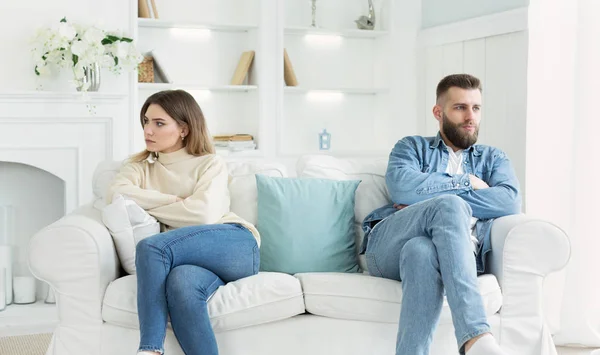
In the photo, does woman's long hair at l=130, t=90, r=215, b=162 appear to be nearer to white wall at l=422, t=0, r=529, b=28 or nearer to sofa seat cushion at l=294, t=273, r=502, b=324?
sofa seat cushion at l=294, t=273, r=502, b=324

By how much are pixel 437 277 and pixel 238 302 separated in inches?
26.8

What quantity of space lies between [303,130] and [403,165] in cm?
241

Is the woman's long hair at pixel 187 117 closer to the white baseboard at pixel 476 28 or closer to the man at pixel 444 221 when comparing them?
the man at pixel 444 221

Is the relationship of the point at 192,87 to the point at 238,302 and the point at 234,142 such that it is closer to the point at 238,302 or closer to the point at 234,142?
the point at 234,142

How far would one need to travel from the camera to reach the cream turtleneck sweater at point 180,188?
2852mm

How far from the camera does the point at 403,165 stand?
3.07 m

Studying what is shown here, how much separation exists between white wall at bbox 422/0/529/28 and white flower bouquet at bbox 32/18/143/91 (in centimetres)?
201

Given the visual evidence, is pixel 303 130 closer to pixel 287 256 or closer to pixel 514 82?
pixel 514 82

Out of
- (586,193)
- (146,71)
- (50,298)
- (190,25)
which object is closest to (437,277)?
(586,193)

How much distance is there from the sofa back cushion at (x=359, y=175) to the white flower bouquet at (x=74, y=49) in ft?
4.77

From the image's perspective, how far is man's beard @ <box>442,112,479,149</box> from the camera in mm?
3098

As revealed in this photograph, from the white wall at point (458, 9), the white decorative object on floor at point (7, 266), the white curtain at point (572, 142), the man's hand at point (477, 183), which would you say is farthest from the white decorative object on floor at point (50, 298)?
the white wall at point (458, 9)

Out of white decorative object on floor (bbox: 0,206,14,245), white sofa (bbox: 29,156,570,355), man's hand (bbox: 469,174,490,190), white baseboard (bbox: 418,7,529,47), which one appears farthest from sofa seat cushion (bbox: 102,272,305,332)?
white baseboard (bbox: 418,7,529,47)

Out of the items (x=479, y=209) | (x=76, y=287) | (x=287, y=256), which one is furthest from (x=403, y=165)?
(x=76, y=287)
